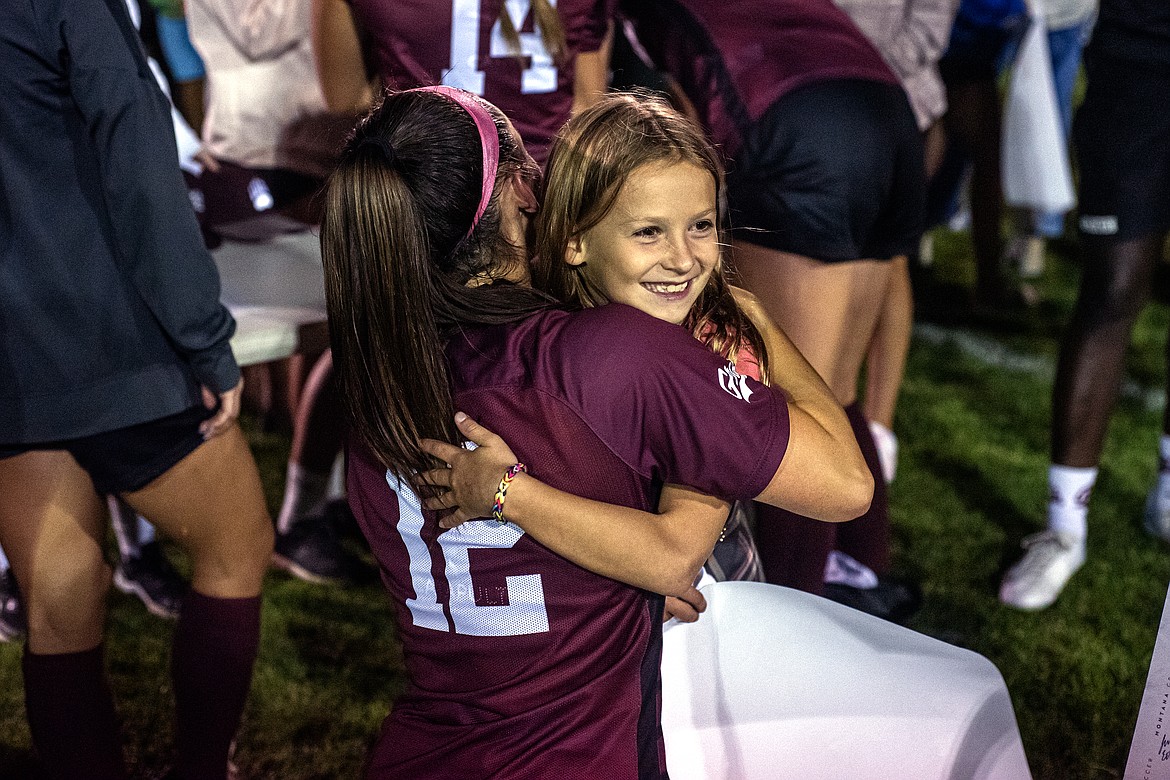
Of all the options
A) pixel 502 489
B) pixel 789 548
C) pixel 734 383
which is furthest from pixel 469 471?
Answer: pixel 789 548

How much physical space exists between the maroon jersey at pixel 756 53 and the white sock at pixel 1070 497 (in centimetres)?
118

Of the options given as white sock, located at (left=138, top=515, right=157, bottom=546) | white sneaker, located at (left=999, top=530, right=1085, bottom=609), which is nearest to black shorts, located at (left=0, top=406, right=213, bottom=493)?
white sock, located at (left=138, top=515, right=157, bottom=546)

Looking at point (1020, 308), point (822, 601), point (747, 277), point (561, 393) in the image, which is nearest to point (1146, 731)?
point (822, 601)

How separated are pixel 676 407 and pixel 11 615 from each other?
209 centimetres

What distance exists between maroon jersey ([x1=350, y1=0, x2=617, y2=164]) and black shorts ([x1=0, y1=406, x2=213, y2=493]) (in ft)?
2.34

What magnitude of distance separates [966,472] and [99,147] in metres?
2.68

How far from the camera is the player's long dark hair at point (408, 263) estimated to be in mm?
1204

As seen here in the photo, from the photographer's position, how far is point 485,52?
84.1 inches

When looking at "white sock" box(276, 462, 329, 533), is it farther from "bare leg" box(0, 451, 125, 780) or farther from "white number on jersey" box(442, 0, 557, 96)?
"white number on jersey" box(442, 0, 557, 96)

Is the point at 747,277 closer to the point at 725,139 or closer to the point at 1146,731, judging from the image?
the point at 725,139

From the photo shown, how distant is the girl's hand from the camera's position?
121cm

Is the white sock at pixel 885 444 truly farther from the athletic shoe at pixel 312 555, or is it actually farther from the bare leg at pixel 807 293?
the athletic shoe at pixel 312 555

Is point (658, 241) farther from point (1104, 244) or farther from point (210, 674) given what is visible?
point (1104, 244)

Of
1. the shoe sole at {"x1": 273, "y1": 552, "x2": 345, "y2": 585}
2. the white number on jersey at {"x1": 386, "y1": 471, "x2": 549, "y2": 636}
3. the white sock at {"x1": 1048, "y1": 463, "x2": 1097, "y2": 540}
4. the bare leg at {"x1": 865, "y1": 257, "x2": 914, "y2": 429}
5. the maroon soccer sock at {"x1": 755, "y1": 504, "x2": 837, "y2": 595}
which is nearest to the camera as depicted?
the white number on jersey at {"x1": 386, "y1": 471, "x2": 549, "y2": 636}
